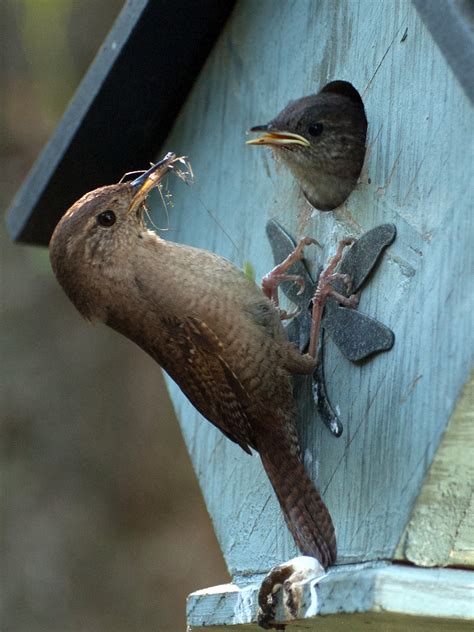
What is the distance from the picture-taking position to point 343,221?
2.79m

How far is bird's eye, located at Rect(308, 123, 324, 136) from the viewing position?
9.93ft

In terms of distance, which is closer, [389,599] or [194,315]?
[389,599]

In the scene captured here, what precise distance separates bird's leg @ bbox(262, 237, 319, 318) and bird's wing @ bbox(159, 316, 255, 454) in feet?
0.85

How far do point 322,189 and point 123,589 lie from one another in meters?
2.50

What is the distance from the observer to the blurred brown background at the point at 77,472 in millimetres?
4852

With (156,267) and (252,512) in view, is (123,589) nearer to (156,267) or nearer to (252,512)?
(252,512)

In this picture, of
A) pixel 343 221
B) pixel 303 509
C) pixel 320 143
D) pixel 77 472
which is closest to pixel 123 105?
pixel 320 143

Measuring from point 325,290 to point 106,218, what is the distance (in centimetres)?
62

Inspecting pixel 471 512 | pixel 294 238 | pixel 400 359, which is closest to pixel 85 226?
pixel 294 238

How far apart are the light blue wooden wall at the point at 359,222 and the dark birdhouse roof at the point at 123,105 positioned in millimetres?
76

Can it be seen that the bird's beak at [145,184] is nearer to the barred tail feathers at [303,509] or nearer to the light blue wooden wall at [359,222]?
the light blue wooden wall at [359,222]

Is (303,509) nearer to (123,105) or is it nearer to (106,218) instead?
(106,218)

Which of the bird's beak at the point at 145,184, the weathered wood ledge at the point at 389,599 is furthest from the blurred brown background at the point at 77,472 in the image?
the weathered wood ledge at the point at 389,599

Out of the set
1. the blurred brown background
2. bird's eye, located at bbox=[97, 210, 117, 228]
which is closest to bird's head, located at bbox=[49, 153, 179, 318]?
bird's eye, located at bbox=[97, 210, 117, 228]
